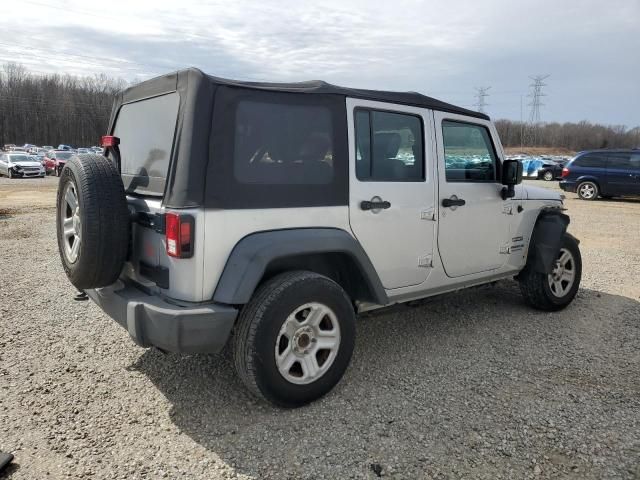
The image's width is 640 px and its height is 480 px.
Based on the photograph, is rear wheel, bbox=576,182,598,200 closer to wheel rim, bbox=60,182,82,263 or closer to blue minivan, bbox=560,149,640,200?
blue minivan, bbox=560,149,640,200

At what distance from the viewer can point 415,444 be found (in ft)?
8.95

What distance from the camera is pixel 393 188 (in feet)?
11.5

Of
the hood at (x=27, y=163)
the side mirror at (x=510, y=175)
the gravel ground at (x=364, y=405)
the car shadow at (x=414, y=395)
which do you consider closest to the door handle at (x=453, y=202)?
the side mirror at (x=510, y=175)

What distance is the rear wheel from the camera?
1738 centimetres

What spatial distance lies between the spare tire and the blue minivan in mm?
17836

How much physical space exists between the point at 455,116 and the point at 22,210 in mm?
12922

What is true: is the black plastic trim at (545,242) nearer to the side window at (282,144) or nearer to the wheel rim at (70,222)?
the side window at (282,144)

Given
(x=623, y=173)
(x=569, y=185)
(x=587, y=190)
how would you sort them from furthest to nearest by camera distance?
1. (x=569, y=185)
2. (x=587, y=190)
3. (x=623, y=173)

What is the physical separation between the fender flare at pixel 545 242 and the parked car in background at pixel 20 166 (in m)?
30.6

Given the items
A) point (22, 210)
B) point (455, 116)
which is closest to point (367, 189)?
point (455, 116)

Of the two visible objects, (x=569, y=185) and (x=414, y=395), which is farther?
(x=569, y=185)

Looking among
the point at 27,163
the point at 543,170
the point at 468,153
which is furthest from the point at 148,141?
the point at 543,170

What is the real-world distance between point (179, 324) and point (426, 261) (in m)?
2.00

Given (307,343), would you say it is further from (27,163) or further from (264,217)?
(27,163)
